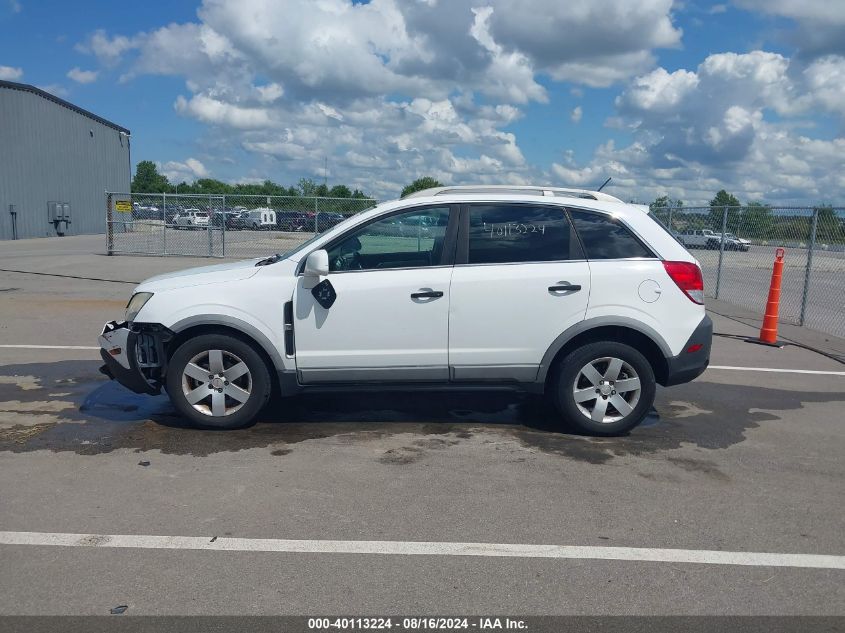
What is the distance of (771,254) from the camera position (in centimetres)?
1365

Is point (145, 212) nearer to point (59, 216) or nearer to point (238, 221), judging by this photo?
point (238, 221)

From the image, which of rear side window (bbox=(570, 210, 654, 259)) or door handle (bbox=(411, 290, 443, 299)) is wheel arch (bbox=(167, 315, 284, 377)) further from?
rear side window (bbox=(570, 210, 654, 259))

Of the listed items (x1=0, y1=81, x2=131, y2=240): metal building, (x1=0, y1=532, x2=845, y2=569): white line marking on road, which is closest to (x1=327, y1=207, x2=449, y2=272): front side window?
(x1=0, y1=532, x2=845, y2=569): white line marking on road

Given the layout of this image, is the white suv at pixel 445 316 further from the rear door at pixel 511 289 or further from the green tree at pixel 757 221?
the green tree at pixel 757 221

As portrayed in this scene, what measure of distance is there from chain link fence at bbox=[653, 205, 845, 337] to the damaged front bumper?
7459mm

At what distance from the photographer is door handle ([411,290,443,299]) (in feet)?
18.7

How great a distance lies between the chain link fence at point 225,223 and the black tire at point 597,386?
17.8 m

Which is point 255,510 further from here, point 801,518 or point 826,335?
point 826,335

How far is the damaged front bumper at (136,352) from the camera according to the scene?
227 inches

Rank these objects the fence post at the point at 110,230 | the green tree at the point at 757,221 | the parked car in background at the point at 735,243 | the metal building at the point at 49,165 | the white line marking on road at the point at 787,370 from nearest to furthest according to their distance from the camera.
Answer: the white line marking on road at the point at 787,370
the green tree at the point at 757,221
the parked car in background at the point at 735,243
the fence post at the point at 110,230
the metal building at the point at 49,165

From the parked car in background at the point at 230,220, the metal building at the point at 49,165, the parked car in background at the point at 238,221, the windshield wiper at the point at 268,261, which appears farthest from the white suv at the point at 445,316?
the metal building at the point at 49,165
